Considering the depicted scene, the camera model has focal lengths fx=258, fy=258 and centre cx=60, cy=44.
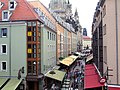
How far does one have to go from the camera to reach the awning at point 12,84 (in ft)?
99.7

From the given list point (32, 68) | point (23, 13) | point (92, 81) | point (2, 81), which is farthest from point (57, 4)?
point (92, 81)

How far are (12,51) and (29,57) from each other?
2574mm

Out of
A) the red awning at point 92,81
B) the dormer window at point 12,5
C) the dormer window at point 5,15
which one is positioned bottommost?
the red awning at point 92,81

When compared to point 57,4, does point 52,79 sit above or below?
below

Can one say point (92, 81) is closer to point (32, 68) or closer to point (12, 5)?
point (32, 68)

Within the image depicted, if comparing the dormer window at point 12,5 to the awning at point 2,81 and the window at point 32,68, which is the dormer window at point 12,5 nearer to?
the window at point 32,68

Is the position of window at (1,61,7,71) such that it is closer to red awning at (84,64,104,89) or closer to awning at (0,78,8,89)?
awning at (0,78,8,89)

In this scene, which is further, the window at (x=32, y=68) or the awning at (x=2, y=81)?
the window at (x=32, y=68)

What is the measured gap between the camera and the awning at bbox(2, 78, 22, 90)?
3039cm

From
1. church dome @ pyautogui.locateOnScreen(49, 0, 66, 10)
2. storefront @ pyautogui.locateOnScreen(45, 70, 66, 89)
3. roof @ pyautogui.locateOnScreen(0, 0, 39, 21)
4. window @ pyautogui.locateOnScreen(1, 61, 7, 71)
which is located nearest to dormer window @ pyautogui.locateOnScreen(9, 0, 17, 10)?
roof @ pyautogui.locateOnScreen(0, 0, 39, 21)

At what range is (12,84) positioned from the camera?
3222cm

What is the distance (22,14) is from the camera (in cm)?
3609

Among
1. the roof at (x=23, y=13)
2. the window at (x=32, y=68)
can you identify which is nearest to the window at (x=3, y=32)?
the roof at (x=23, y=13)

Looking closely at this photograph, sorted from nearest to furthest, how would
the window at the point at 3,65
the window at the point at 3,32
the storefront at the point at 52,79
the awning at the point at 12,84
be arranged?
the awning at the point at 12,84, the window at the point at 3,65, the window at the point at 3,32, the storefront at the point at 52,79
